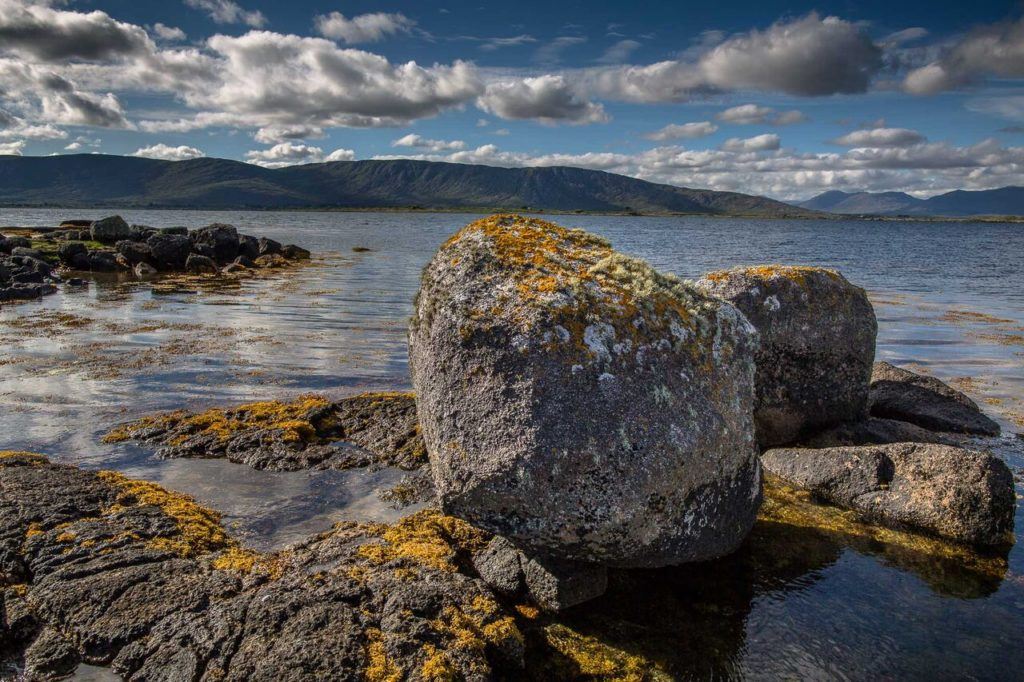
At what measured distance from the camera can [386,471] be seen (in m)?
9.89

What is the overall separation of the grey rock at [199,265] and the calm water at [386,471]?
860cm

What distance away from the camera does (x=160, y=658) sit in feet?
17.4

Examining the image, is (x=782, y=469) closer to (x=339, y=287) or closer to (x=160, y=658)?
(x=160, y=658)

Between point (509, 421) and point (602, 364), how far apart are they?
1131mm

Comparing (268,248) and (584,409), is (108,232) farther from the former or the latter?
(584,409)

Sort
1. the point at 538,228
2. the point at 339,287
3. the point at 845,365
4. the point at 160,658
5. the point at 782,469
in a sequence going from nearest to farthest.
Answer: the point at 160,658 < the point at 538,228 < the point at 782,469 < the point at 845,365 < the point at 339,287

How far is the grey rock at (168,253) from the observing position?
41.0 metres

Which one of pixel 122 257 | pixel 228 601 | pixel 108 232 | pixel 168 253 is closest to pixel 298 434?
pixel 228 601

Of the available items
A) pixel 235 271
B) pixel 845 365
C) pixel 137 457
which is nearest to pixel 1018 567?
pixel 845 365

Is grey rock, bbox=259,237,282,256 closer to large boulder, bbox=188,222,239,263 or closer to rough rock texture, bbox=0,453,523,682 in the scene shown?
large boulder, bbox=188,222,239,263

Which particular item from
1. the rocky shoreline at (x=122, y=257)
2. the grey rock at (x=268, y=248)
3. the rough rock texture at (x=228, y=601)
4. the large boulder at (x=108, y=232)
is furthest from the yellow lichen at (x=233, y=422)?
the large boulder at (x=108, y=232)

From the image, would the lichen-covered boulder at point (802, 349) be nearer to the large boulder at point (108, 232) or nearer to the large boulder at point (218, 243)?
the large boulder at point (218, 243)

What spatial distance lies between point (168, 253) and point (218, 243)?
4.90m

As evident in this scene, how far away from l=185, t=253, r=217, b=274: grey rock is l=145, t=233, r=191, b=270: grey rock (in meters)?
0.90
